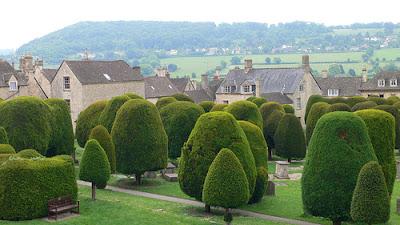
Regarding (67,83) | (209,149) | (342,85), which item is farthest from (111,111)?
(342,85)

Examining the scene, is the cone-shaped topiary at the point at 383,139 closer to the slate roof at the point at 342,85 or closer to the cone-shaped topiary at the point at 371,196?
the cone-shaped topiary at the point at 371,196

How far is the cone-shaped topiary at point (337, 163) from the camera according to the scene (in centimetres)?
3070

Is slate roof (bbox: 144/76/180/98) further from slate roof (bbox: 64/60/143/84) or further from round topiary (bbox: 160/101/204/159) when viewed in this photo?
round topiary (bbox: 160/101/204/159)

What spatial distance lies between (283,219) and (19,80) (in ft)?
155

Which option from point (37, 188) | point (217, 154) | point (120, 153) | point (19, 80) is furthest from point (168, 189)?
point (19, 80)

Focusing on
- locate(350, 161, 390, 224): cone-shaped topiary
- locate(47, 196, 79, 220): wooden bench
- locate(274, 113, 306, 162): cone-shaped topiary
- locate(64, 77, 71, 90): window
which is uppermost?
locate(64, 77, 71, 90): window

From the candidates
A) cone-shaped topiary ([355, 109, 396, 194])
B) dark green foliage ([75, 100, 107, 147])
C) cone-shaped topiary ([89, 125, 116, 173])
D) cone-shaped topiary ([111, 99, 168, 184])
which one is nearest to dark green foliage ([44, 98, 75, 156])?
dark green foliage ([75, 100, 107, 147])

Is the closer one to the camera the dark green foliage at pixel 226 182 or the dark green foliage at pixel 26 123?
the dark green foliage at pixel 226 182

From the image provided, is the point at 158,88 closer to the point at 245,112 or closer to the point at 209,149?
the point at 245,112

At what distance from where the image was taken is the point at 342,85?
350ft

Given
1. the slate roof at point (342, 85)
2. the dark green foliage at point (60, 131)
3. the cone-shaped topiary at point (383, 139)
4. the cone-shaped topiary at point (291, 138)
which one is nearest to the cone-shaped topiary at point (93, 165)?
the dark green foliage at point (60, 131)

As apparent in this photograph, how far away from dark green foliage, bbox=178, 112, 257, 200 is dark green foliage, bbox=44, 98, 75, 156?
1847 cm

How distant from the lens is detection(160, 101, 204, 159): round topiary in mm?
54344

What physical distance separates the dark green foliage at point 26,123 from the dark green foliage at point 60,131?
66.6 inches
